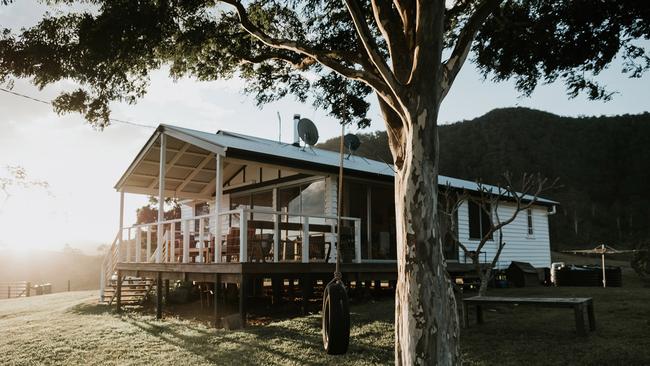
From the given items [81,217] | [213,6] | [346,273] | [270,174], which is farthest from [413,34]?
[81,217]

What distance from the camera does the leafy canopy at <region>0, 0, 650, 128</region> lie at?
817cm

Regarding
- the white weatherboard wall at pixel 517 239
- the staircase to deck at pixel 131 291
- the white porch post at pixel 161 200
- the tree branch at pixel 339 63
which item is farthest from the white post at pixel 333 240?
the white weatherboard wall at pixel 517 239

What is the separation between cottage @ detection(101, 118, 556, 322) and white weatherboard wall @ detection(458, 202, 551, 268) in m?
0.13

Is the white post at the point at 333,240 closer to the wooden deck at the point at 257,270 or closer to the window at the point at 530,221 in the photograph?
the wooden deck at the point at 257,270

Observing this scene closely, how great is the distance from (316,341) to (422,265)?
11.1ft

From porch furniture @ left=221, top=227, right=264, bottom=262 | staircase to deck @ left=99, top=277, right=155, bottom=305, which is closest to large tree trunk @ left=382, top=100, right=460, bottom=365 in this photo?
porch furniture @ left=221, top=227, right=264, bottom=262

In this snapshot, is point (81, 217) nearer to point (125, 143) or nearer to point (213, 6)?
point (125, 143)

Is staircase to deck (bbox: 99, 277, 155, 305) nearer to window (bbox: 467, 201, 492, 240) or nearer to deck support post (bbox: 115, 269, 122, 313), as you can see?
deck support post (bbox: 115, 269, 122, 313)

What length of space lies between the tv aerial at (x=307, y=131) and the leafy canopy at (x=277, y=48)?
4394 mm

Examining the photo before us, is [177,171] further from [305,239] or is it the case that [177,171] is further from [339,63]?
[339,63]

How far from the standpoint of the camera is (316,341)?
8.27m

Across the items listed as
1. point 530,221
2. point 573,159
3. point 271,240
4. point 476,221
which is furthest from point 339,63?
point 573,159

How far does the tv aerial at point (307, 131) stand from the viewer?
49.8 feet

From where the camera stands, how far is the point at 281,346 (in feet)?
26.4
